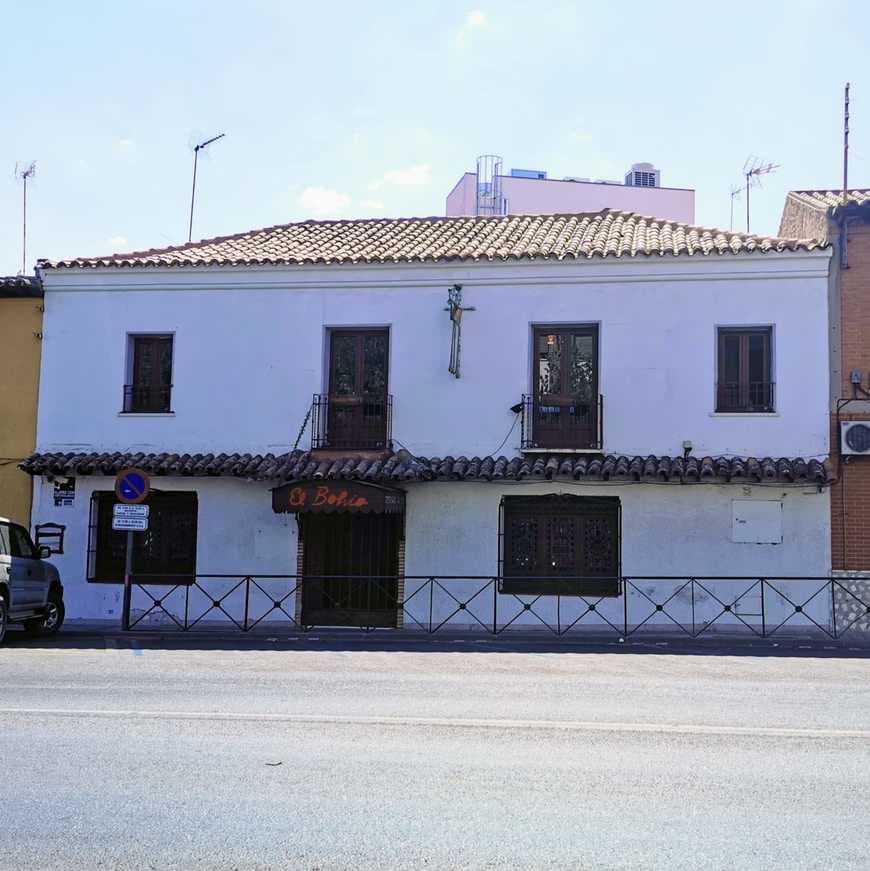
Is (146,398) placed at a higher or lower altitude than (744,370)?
lower

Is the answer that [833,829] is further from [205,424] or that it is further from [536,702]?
[205,424]

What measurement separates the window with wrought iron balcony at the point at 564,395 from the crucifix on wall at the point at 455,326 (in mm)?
1330

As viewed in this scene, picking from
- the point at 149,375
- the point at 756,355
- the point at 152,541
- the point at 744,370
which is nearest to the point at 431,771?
the point at 744,370

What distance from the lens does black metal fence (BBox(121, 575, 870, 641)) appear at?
16.9 m

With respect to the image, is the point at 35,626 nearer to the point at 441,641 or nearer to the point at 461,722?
the point at 441,641

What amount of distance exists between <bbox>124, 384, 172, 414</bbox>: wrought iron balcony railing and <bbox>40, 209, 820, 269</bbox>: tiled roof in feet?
7.46

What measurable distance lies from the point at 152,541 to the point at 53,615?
3187 mm

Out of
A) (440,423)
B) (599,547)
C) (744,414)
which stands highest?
(744,414)

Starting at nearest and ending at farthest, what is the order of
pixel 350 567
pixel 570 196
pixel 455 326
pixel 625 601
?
pixel 625 601 → pixel 455 326 → pixel 350 567 → pixel 570 196

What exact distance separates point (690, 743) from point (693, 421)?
10.8 metres

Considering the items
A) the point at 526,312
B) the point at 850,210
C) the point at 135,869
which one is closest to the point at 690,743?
the point at 135,869

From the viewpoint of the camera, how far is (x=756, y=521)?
57.6 ft

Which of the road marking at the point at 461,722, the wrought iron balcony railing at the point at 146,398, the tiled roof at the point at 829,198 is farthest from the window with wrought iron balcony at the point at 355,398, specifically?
the road marking at the point at 461,722

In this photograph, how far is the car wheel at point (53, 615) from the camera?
1616 cm
